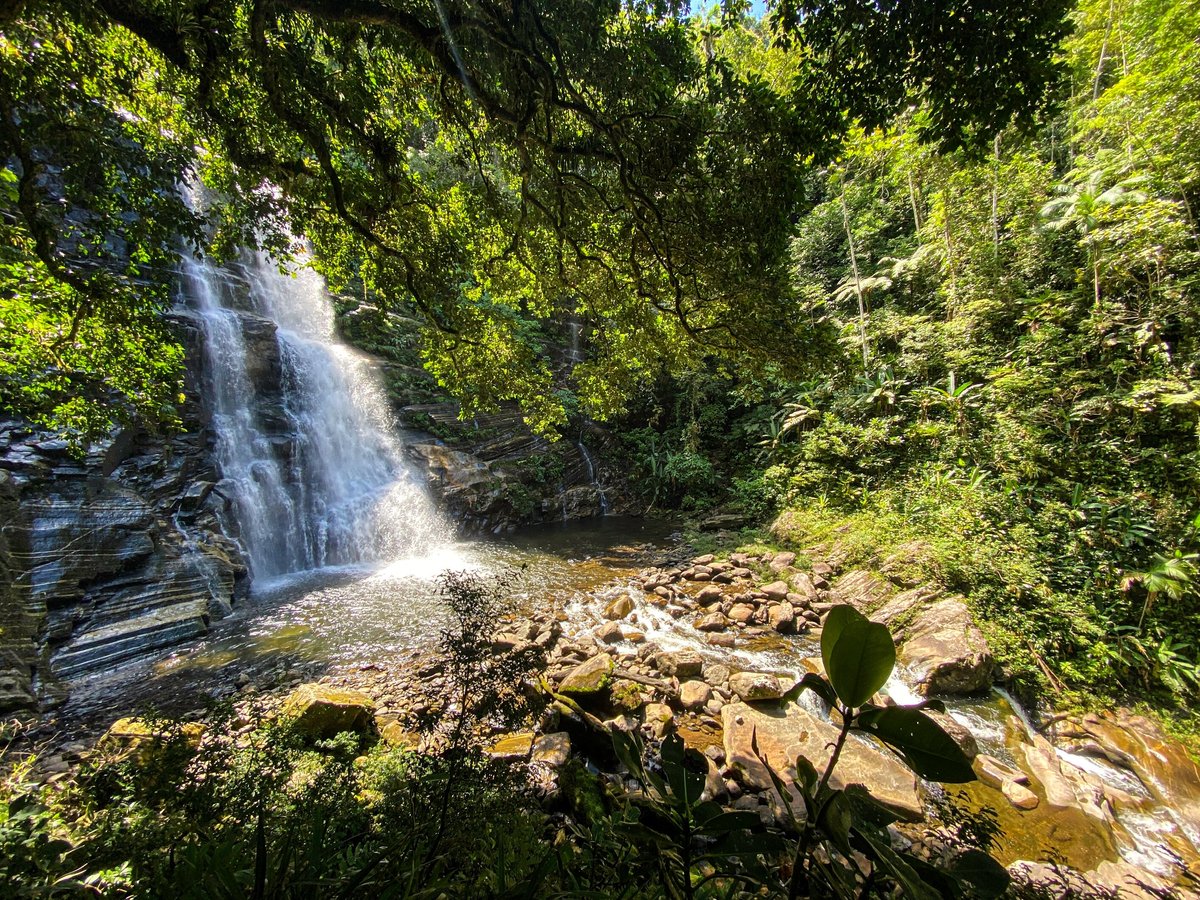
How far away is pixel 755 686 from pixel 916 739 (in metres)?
4.46

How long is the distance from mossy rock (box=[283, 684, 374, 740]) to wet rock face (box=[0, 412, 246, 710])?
370 cm

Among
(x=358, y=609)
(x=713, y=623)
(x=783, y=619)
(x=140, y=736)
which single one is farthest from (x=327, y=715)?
(x=783, y=619)

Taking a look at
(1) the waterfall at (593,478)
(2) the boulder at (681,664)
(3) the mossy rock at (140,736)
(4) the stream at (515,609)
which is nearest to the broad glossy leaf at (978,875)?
(4) the stream at (515,609)

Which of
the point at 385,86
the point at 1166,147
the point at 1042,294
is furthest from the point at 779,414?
the point at 385,86

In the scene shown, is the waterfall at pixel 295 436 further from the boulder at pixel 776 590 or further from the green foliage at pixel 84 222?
the boulder at pixel 776 590

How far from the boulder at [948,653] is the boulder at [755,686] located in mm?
1739

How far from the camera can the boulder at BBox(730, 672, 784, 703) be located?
4.84m

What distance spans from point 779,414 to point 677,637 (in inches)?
387

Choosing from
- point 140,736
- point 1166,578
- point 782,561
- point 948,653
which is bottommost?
point 948,653

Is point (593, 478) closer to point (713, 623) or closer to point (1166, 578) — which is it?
point (713, 623)

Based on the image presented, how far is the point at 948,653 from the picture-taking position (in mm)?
5191

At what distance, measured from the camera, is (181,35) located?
138 inches

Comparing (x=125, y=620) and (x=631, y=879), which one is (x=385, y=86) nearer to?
(x=631, y=879)

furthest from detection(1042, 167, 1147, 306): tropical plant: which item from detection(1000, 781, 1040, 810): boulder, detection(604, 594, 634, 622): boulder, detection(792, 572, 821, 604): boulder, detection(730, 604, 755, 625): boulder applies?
detection(604, 594, 634, 622): boulder
